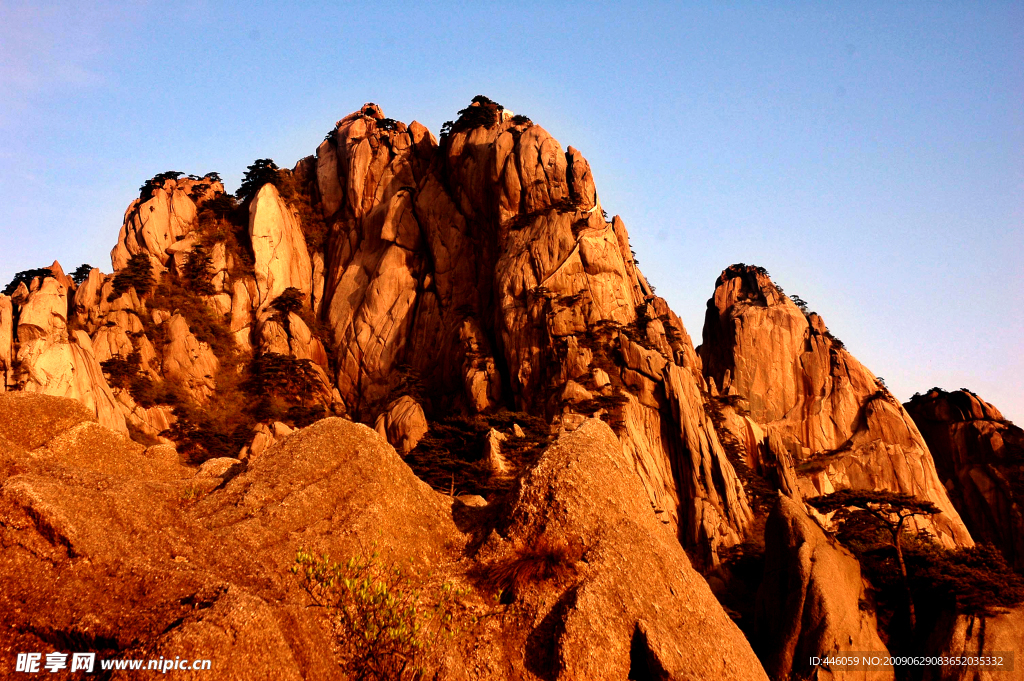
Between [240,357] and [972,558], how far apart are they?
A: 52.4m

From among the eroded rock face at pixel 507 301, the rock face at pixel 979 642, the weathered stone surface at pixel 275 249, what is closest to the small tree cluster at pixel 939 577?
the rock face at pixel 979 642

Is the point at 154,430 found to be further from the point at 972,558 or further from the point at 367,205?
the point at 972,558

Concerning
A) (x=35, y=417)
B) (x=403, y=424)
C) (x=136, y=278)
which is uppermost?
(x=136, y=278)

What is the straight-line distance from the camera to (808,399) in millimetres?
69500

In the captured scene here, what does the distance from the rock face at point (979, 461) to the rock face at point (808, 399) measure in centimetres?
655

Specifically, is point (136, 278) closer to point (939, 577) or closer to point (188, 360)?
point (188, 360)

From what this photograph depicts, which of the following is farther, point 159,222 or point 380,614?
point 159,222

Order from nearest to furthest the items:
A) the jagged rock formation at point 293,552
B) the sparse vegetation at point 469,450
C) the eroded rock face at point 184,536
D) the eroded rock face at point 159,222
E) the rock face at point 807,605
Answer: the eroded rock face at point 184,536 → the jagged rock formation at point 293,552 → the rock face at point 807,605 → the sparse vegetation at point 469,450 → the eroded rock face at point 159,222

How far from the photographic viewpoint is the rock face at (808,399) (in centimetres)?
6162

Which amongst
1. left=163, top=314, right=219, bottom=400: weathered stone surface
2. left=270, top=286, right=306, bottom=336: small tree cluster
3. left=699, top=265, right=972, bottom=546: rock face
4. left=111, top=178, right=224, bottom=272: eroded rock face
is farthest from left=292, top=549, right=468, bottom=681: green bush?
left=111, top=178, right=224, bottom=272: eroded rock face

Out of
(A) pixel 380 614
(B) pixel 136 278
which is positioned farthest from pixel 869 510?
(B) pixel 136 278

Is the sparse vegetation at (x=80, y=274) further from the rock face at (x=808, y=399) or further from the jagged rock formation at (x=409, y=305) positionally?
the rock face at (x=808, y=399)

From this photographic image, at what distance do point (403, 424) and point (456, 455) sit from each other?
7.50 m

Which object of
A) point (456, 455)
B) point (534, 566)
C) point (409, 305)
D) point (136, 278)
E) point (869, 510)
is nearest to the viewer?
point (534, 566)
